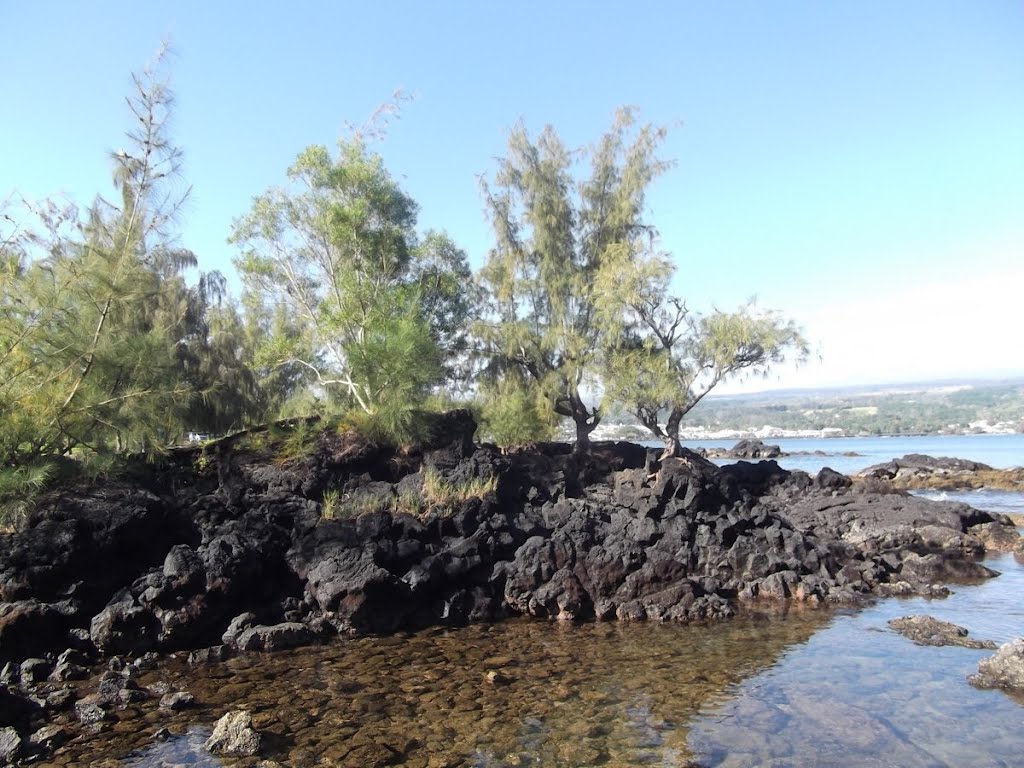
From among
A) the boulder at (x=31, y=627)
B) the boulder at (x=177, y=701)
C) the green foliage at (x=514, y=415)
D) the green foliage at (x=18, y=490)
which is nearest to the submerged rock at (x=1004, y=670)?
the boulder at (x=177, y=701)

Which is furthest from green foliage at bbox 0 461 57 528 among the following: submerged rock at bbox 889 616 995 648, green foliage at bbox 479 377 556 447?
green foliage at bbox 479 377 556 447

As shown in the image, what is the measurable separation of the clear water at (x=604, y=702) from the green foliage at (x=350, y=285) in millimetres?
8667

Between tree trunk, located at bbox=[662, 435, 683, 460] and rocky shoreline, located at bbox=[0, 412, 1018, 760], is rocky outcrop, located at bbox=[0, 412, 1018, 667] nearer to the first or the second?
rocky shoreline, located at bbox=[0, 412, 1018, 760]

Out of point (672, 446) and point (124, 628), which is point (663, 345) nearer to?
point (672, 446)

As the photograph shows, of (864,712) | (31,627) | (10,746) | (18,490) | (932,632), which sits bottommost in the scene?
(932,632)

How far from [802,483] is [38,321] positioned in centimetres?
2357

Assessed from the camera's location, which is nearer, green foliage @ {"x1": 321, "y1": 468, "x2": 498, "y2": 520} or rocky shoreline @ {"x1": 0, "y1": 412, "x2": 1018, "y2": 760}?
rocky shoreline @ {"x1": 0, "y1": 412, "x2": 1018, "y2": 760}

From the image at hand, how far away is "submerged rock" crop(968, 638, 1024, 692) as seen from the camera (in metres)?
8.62

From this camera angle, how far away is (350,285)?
67.9 feet

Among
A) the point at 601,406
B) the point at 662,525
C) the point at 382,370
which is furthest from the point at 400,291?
the point at 662,525

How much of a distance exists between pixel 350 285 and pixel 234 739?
602 inches

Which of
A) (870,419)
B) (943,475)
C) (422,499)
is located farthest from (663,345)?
(870,419)

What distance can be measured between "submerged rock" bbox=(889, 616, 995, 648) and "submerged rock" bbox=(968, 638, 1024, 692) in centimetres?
138

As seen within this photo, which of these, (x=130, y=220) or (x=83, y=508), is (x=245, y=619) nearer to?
(x=83, y=508)
